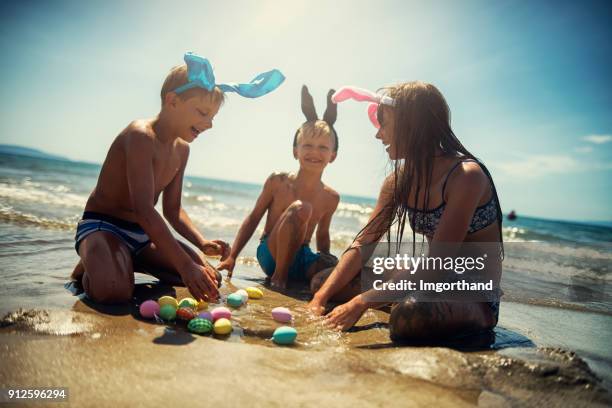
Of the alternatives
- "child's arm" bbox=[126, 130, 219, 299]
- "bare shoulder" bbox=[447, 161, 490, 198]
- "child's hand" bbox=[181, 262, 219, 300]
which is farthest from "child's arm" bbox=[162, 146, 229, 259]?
"bare shoulder" bbox=[447, 161, 490, 198]

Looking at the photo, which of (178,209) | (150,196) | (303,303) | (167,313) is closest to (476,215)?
(303,303)

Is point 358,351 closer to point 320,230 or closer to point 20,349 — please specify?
point 20,349

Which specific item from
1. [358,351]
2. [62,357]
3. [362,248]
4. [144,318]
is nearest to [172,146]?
[144,318]

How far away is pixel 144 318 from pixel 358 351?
4.75ft

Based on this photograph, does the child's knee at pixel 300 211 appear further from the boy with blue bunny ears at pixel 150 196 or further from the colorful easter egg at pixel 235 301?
the colorful easter egg at pixel 235 301

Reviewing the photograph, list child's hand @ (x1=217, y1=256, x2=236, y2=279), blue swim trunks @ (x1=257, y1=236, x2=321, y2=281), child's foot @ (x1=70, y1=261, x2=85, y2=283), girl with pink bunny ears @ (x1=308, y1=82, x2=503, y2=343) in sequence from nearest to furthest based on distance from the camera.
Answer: girl with pink bunny ears @ (x1=308, y1=82, x2=503, y2=343) < child's foot @ (x1=70, y1=261, x2=85, y2=283) < child's hand @ (x1=217, y1=256, x2=236, y2=279) < blue swim trunks @ (x1=257, y1=236, x2=321, y2=281)

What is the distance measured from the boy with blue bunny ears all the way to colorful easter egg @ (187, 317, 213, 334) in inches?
9.7

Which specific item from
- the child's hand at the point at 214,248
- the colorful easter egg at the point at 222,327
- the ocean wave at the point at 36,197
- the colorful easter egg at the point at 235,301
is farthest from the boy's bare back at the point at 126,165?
the ocean wave at the point at 36,197

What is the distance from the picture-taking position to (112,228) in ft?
11.1

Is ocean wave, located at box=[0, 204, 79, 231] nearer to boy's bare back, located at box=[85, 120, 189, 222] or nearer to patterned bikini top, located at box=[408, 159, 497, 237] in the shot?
boy's bare back, located at box=[85, 120, 189, 222]

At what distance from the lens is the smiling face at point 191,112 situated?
3344mm

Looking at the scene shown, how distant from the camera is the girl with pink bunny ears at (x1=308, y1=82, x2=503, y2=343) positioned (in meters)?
2.51

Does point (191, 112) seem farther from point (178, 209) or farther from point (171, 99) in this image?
point (178, 209)

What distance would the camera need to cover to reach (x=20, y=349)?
181 cm
